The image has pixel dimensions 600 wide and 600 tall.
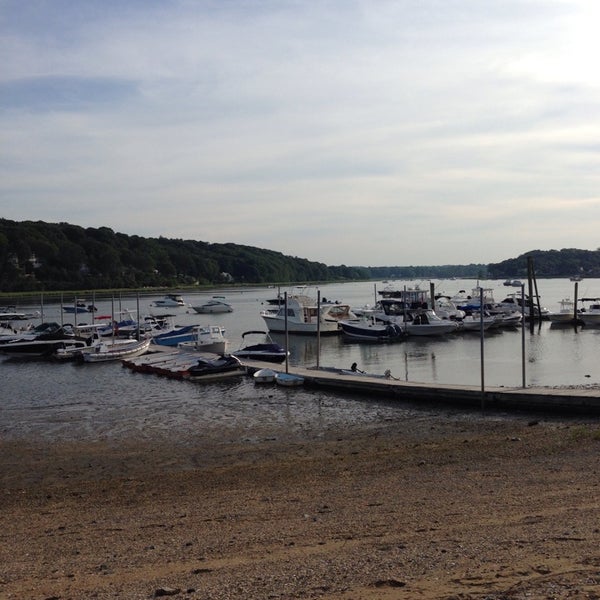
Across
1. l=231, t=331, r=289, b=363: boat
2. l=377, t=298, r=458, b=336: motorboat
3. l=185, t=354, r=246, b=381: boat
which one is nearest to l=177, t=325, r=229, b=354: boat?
l=231, t=331, r=289, b=363: boat

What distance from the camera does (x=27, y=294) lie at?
155625mm

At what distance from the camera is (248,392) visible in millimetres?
32375

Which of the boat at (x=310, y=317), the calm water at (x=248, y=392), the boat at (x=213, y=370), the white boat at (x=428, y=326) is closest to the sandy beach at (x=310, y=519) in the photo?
the calm water at (x=248, y=392)

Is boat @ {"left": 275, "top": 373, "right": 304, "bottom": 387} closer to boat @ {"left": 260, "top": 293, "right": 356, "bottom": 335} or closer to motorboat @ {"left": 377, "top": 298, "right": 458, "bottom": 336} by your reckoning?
motorboat @ {"left": 377, "top": 298, "right": 458, "bottom": 336}

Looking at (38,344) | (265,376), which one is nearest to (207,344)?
(38,344)

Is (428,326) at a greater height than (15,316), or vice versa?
(15,316)

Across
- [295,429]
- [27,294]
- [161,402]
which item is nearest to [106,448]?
[295,429]

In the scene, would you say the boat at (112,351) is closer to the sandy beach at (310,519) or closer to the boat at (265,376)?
the boat at (265,376)

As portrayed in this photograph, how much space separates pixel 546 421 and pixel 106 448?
13.3 metres

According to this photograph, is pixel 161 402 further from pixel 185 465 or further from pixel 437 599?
pixel 437 599

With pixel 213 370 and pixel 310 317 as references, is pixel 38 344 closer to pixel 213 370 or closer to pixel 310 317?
pixel 213 370

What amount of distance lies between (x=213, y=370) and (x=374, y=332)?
80.0 ft

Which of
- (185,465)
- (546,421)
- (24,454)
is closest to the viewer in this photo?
(185,465)

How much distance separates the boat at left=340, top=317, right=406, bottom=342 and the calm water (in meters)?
1.68
